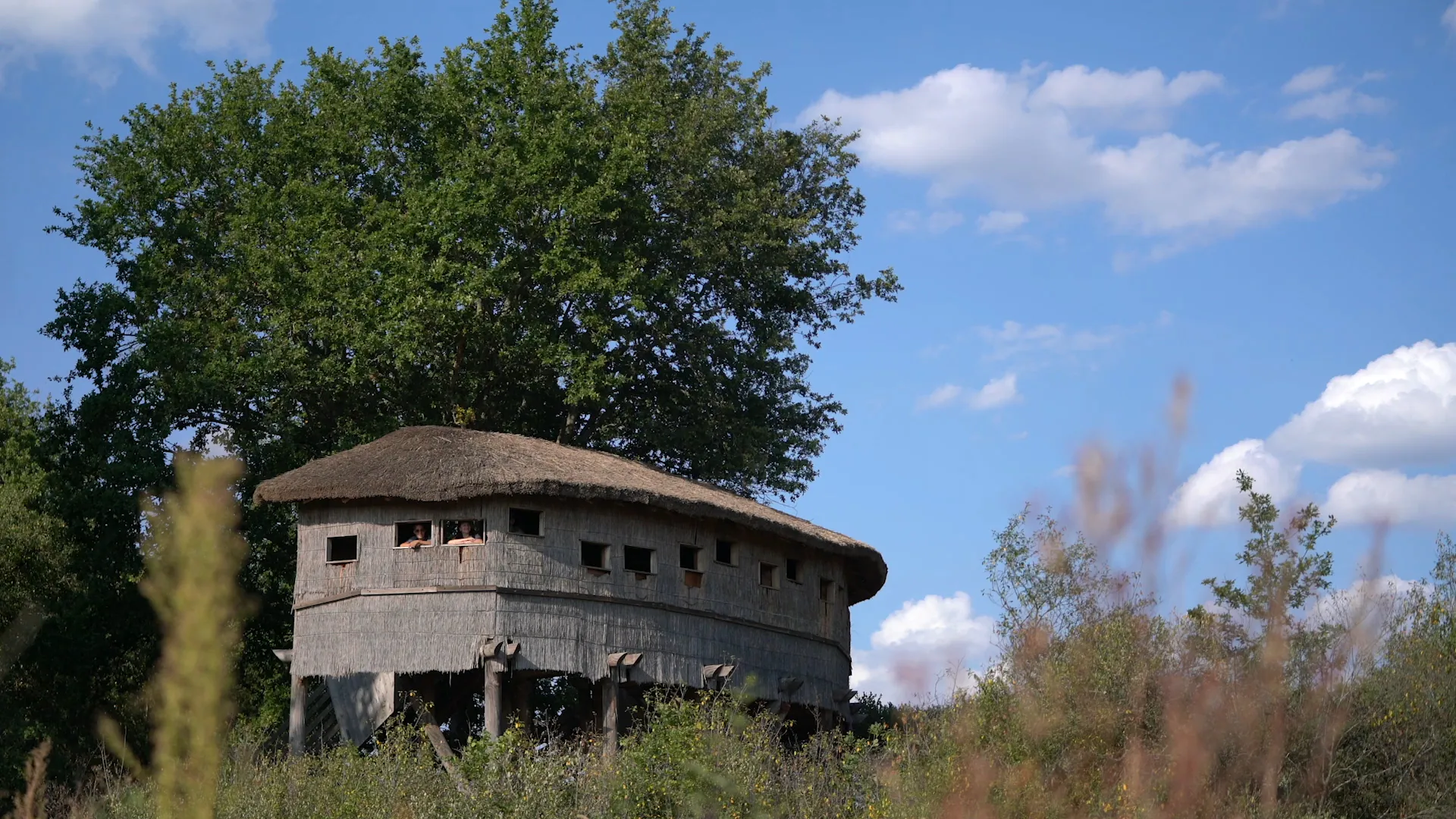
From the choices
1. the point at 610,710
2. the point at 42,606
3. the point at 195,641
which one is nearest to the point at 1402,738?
the point at 610,710

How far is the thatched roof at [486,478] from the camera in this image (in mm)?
20984

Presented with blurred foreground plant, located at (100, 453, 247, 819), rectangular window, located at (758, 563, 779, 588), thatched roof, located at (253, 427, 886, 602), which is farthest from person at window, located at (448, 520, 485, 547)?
blurred foreground plant, located at (100, 453, 247, 819)

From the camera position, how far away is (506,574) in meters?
21.0

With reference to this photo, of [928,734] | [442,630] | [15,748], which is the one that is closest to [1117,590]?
[928,734]

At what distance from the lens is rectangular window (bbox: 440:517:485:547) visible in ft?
69.4

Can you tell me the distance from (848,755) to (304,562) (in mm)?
9279

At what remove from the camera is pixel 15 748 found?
78.5 ft

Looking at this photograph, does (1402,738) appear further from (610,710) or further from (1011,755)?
(610,710)

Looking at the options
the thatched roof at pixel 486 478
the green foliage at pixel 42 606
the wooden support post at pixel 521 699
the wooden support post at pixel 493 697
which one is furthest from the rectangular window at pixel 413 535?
the green foliage at pixel 42 606

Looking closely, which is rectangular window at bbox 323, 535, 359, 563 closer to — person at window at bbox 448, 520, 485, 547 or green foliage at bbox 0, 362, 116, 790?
person at window at bbox 448, 520, 485, 547

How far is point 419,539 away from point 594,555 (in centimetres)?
298

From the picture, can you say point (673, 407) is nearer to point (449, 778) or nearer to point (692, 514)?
point (692, 514)

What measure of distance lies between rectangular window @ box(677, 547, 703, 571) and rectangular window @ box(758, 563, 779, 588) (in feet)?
4.86

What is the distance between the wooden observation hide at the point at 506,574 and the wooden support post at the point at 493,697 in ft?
0.08
